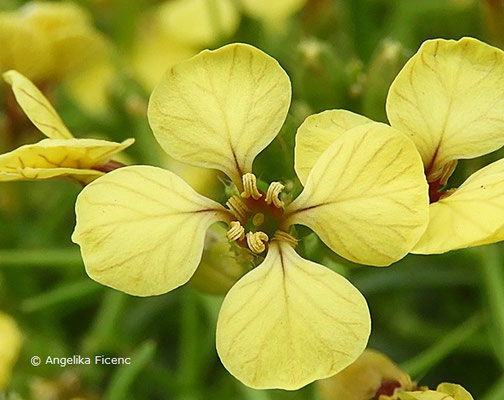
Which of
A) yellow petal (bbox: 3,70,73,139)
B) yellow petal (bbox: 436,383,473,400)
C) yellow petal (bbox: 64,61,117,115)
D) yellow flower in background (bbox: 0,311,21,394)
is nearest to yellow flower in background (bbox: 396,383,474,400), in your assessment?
yellow petal (bbox: 436,383,473,400)

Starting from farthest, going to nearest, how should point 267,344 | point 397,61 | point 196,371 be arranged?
point 196,371
point 397,61
point 267,344

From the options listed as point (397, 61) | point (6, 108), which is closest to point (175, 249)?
point (397, 61)

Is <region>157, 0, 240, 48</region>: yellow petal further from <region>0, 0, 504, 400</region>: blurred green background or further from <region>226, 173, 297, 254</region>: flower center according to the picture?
<region>226, 173, 297, 254</region>: flower center

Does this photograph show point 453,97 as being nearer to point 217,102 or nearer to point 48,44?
point 217,102

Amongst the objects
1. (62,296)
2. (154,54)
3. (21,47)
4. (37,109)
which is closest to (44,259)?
(62,296)

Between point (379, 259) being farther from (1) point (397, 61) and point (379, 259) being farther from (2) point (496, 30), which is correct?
(2) point (496, 30)

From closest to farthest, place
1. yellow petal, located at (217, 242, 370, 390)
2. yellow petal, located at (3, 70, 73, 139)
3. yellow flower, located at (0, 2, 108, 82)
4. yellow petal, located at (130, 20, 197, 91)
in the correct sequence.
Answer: yellow petal, located at (217, 242, 370, 390) → yellow petal, located at (3, 70, 73, 139) → yellow flower, located at (0, 2, 108, 82) → yellow petal, located at (130, 20, 197, 91)
